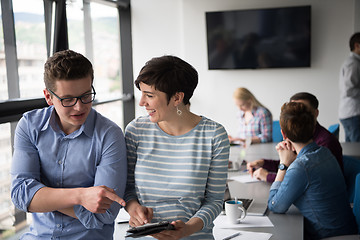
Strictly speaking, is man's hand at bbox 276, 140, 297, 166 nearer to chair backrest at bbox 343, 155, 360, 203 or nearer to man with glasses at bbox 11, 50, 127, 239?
chair backrest at bbox 343, 155, 360, 203

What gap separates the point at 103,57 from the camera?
6.23 metres

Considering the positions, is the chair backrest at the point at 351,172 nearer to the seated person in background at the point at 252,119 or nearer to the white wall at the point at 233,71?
the seated person in background at the point at 252,119

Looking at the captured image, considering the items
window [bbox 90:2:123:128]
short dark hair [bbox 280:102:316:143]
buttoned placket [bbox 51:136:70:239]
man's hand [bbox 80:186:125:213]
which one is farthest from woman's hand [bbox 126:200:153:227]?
window [bbox 90:2:123:128]

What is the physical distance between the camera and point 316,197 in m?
2.39

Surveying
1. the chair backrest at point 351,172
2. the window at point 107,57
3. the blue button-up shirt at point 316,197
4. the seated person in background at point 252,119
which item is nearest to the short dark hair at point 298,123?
the blue button-up shirt at point 316,197

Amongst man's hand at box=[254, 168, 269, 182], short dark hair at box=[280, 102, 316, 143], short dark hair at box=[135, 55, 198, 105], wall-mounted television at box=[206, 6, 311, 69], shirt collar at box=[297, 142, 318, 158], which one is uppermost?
wall-mounted television at box=[206, 6, 311, 69]

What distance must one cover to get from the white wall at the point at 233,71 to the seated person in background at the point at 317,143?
3.16m

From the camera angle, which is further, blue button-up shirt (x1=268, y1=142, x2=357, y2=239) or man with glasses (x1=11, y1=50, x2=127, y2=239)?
blue button-up shirt (x1=268, y1=142, x2=357, y2=239)

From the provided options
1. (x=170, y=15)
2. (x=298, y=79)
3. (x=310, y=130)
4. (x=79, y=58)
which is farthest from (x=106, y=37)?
(x=79, y=58)

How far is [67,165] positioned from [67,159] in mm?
23

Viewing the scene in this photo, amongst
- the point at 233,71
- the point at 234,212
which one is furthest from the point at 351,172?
the point at 233,71

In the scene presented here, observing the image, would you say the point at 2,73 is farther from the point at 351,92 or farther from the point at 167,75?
the point at 351,92

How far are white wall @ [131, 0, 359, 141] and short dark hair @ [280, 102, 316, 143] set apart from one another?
158 inches

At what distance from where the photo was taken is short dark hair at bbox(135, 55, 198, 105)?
168cm
